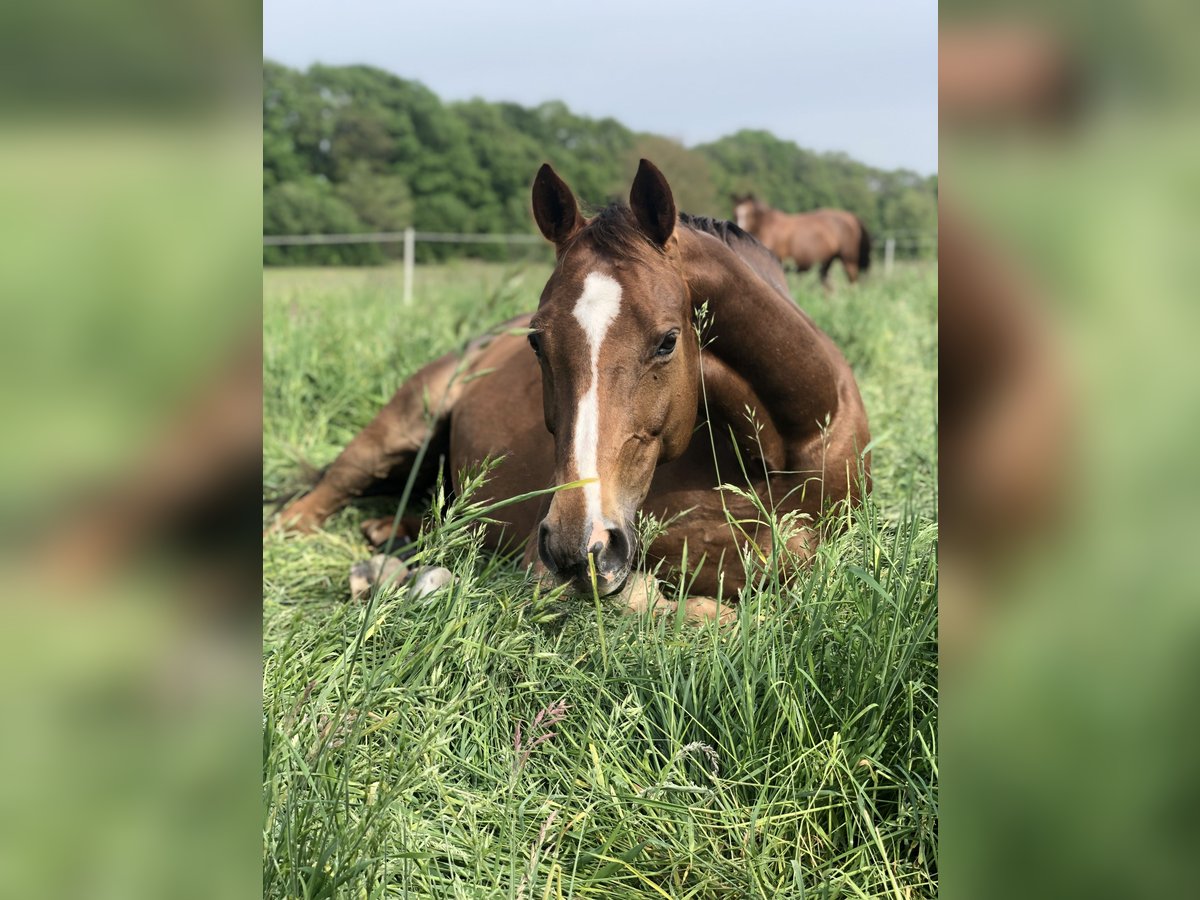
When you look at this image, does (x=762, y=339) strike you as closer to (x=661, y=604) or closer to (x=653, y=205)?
(x=653, y=205)

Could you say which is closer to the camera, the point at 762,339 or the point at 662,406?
the point at 662,406

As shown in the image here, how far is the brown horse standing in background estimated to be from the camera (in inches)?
684

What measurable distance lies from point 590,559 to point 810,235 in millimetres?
16827

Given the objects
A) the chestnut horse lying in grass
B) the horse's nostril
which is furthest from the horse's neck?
the horse's nostril

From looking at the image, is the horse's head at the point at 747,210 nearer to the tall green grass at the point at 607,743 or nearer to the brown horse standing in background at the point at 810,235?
the brown horse standing in background at the point at 810,235

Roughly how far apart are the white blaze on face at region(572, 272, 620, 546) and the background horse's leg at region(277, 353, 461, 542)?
205cm

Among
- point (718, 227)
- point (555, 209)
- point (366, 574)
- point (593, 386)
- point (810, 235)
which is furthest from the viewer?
point (810, 235)

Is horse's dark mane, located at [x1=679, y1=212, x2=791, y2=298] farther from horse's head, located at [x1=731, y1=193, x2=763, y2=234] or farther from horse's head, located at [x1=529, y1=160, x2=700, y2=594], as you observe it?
horse's head, located at [x1=731, y1=193, x2=763, y2=234]

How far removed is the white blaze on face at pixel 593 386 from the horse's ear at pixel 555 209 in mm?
349

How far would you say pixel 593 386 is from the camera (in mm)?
2123

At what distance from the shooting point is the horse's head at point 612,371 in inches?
80.5

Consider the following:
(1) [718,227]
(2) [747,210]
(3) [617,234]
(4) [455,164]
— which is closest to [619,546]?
(3) [617,234]

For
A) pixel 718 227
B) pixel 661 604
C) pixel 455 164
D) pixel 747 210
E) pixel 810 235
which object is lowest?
pixel 661 604

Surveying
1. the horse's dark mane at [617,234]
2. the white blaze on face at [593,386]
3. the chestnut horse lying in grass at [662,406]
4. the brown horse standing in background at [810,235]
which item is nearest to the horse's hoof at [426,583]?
the chestnut horse lying in grass at [662,406]
